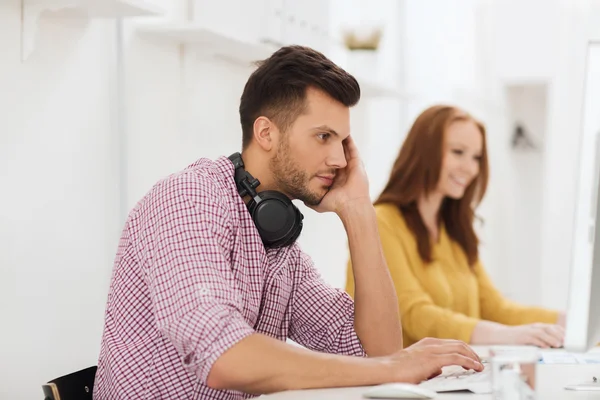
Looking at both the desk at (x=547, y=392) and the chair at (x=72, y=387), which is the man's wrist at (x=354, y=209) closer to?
the desk at (x=547, y=392)

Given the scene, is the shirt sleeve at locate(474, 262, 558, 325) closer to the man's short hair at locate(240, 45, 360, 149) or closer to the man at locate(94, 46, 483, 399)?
the man at locate(94, 46, 483, 399)

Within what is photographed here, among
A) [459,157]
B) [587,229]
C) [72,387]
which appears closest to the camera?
[587,229]

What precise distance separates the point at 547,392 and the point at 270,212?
1.87 ft

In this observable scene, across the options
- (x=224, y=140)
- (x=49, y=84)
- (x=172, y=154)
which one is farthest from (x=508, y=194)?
(x=49, y=84)

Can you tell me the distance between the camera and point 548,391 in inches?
52.9

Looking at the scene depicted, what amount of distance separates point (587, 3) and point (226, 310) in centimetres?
381

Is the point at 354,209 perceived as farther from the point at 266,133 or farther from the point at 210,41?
the point at 210,41

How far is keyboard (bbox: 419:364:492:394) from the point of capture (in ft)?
4.19

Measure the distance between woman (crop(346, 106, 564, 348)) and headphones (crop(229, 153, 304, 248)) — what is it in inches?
33.2

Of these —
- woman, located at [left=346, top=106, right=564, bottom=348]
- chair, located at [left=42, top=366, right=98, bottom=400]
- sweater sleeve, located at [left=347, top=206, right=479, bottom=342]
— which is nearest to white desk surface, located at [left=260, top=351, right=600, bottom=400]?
chair, located at [left=42, top=366, right=98, bottom=400]

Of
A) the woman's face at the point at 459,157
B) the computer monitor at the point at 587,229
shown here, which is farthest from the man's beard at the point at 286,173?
the woman's face at the point at 459,157

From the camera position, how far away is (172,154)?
2098 millimetres

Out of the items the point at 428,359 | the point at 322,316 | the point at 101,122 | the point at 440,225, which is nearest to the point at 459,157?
the point at 440,225

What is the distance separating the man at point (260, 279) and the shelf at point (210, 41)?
0.34 metres
